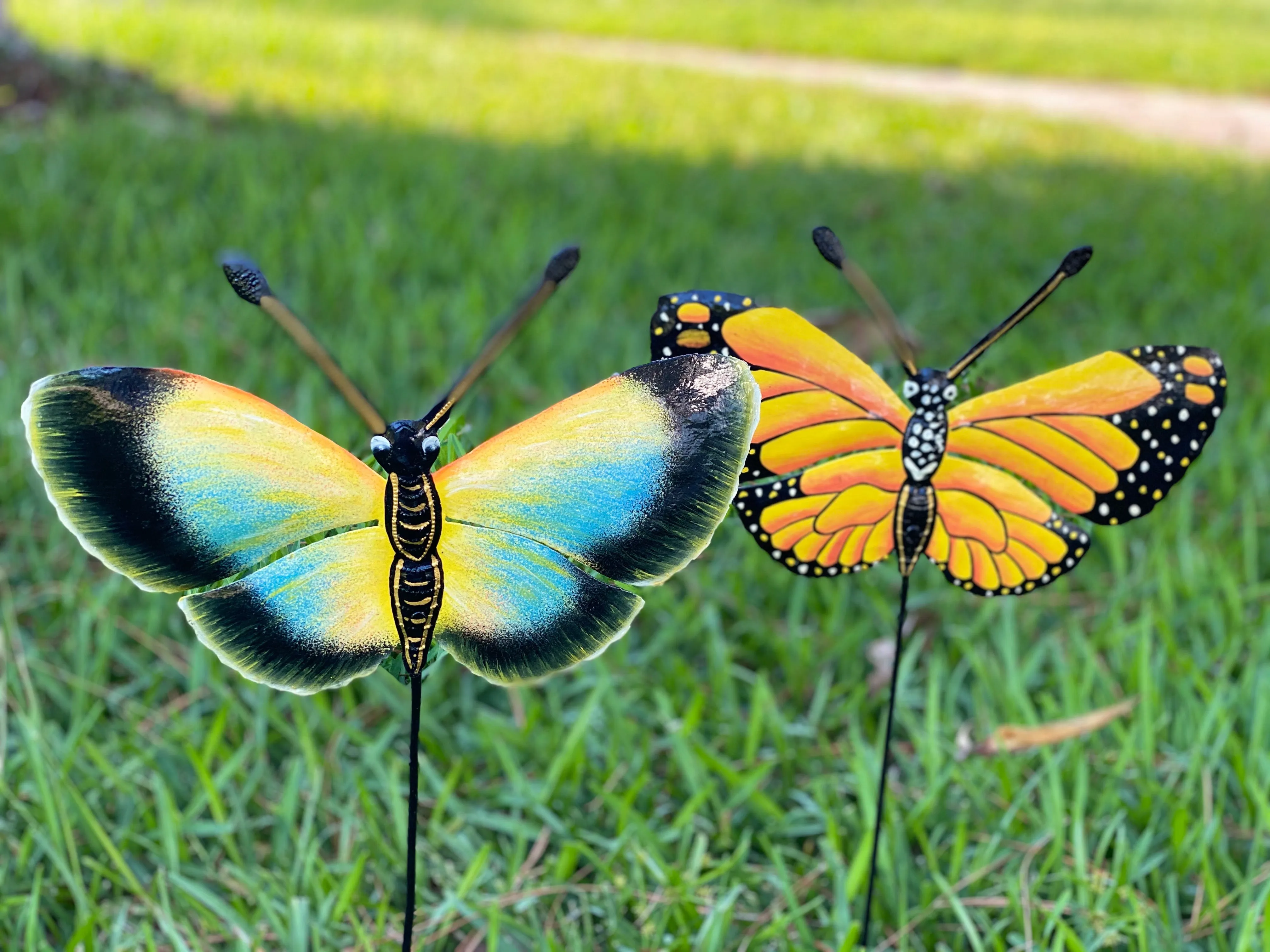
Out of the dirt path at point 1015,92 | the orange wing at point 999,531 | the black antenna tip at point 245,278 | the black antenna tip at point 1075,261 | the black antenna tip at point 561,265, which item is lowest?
the orange wing at point 999,531

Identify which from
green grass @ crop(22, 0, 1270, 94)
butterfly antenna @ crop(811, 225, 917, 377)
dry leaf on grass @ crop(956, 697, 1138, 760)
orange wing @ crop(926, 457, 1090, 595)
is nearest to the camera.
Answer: butterfly antenna @ crop(811, 225, 917, 377)

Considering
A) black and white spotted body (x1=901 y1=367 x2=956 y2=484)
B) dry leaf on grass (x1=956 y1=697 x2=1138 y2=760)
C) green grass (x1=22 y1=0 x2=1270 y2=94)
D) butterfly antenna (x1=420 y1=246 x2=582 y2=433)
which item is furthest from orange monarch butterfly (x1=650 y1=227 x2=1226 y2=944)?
green grass (x1=22 y1=0 x2=1270 y2=94)

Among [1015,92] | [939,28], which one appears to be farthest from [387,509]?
[939,28]

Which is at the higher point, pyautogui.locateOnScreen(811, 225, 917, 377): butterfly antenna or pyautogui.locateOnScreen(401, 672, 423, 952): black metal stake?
pyautogui.locateOnScreen(811, 225, 917, 377): butterfly antenna

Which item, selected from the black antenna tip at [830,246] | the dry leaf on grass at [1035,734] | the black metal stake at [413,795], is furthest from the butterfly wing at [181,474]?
the dry leaf on grass at [1035,734]

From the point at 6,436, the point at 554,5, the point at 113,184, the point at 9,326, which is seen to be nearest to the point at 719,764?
the point at 6,436

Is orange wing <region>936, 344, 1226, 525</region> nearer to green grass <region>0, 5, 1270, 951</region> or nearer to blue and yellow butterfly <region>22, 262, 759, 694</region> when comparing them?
blue and yellow butterfly <region>22, 262, 759, 694</region>

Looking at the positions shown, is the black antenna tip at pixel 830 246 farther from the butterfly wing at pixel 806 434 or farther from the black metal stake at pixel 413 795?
the black metal stake at pixel 413 795
